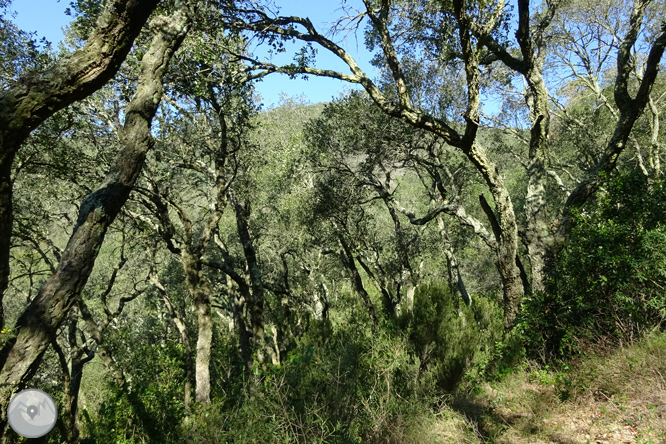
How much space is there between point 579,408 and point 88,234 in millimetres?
5801

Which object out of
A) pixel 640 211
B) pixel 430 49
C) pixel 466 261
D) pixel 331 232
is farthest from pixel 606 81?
pixel 640 211

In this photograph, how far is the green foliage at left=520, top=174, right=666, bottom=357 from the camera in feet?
16.6

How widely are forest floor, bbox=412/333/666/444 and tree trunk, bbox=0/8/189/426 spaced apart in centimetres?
407

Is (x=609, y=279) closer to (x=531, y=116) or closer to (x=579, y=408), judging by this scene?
(x=579, y=408)

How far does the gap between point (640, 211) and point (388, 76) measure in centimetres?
955

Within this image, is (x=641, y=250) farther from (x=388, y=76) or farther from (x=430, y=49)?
(x=388, y=76)

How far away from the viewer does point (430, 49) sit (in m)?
9.76

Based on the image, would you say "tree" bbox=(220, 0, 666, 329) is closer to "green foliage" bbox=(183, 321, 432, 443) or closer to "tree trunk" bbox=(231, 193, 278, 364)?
"green foliage" bbox=(183, 321, 432, 443)

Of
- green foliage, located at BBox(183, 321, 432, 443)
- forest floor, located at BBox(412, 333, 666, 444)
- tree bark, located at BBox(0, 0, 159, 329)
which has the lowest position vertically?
forest floor, located at BBox(412, 333, 666, 444)

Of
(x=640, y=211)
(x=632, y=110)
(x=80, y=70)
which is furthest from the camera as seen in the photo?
(x=632, y=110)

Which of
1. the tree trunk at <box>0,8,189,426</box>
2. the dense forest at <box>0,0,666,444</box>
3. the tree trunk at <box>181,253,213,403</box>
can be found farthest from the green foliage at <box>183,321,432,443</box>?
the tree trunk at <box>181,253,213,403</box>

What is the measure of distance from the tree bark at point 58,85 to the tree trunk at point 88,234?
0.32 meters

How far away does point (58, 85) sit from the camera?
2.69m

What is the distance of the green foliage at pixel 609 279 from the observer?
199 inches
